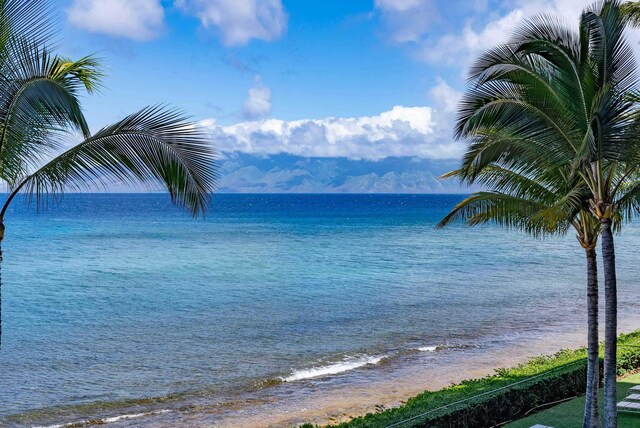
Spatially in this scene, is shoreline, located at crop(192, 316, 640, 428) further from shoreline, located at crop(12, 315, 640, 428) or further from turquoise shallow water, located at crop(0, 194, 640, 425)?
turquoise shallow water, located at crop(0, 194, 640, 425)

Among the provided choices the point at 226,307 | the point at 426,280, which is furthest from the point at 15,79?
the point at 426,280

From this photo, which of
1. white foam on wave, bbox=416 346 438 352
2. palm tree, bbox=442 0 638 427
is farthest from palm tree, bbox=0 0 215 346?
white foam on wave, bbox=416 346 438 352

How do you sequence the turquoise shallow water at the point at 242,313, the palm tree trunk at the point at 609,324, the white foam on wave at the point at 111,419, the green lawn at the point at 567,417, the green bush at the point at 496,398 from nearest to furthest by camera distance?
the palm tree trunk at the point at 609,324, the green bush at the point at 496,398, the green lawn at the point at 567,417, the white foam on wave at the point at 111,419, the turquoise shallow water at the point at 242,313

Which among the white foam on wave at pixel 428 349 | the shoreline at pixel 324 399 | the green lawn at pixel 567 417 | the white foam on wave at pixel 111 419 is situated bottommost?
the white foam on wave at pixel 111 419

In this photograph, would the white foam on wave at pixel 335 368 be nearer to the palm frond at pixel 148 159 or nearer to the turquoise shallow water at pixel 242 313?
the turquoise shallow water at pixel 242 313

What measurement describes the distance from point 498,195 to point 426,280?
3023 cm

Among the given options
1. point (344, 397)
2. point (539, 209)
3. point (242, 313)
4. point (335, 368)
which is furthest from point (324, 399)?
point (242, 313)

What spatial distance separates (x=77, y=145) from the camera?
773cm

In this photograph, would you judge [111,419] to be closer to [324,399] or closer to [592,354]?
[324,399]

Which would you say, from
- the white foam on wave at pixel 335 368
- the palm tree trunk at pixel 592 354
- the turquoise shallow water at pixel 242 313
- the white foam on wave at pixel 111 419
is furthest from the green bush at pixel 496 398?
the white foam on wave at pixel 111 419

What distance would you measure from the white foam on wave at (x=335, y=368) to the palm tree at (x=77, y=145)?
12.9m

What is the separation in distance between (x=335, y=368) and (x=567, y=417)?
9.01 m

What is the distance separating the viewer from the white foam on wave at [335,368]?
19719mm

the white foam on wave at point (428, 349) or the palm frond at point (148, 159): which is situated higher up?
the palm frond at point (148, 159)
